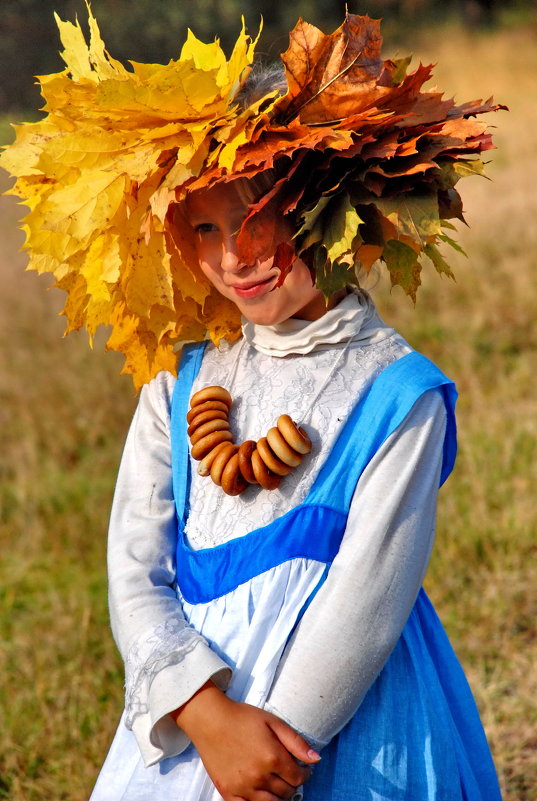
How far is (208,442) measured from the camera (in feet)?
5.15

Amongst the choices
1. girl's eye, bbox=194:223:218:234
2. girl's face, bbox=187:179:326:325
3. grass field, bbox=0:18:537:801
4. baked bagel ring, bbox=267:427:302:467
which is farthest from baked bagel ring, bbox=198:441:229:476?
grass field, bbox=0:18:537:801

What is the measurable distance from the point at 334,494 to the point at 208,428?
0.25 metres

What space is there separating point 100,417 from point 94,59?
3.20m

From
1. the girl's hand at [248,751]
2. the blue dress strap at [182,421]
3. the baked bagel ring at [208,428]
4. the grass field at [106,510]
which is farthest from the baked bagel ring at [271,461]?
the grass field at [106,510]

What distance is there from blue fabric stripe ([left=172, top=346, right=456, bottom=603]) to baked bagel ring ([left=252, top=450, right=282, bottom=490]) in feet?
0.18

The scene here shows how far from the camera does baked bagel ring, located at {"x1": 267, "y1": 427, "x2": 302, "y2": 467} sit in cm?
148

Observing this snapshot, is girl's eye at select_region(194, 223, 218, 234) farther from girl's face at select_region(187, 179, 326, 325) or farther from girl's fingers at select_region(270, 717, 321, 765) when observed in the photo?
girl's fingers at select_region(270, 717, 321, 765)

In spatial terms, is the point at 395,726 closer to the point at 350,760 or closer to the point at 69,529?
the point at 350,760

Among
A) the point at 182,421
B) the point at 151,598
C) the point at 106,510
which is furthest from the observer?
the point at 106,510

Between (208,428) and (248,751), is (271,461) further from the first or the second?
(248,751)

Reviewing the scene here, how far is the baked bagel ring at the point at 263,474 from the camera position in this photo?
1.49 m

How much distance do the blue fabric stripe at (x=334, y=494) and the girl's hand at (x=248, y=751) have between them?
0.69 ft

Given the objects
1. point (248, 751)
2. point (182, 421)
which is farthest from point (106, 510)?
point (248, 751)

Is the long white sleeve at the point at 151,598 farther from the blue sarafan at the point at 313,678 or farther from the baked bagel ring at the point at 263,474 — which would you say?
the baked bagel ring at the point at 263,474
